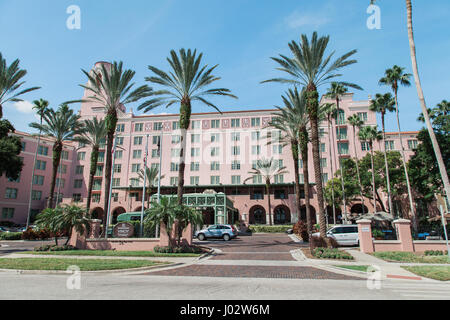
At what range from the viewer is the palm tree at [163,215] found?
17328 millimetres

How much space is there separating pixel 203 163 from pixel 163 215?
125ft

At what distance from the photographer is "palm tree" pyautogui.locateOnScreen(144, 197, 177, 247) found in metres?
17.3

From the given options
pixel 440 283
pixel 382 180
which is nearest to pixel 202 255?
pixel 440 283

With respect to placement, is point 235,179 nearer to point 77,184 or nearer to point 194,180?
point 194,180

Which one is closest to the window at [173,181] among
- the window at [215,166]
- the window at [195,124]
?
the window at [215,166]

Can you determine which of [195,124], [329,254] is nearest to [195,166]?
[195,124]

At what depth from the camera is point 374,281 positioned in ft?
32.7

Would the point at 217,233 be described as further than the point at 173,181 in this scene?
No

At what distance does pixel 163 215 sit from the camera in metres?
17.4

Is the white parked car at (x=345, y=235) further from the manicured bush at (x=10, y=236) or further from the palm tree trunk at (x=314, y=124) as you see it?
the manicured bush at (x=10, y=236)

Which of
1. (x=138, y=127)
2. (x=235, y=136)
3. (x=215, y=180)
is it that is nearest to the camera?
(x=215, y=180)

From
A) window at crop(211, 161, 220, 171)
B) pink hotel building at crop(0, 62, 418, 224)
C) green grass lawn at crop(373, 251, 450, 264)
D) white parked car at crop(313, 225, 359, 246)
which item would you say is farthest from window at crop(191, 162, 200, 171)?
green grass lawn at crop(373, 251, 450, 264)

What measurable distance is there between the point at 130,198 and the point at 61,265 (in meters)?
43.1
